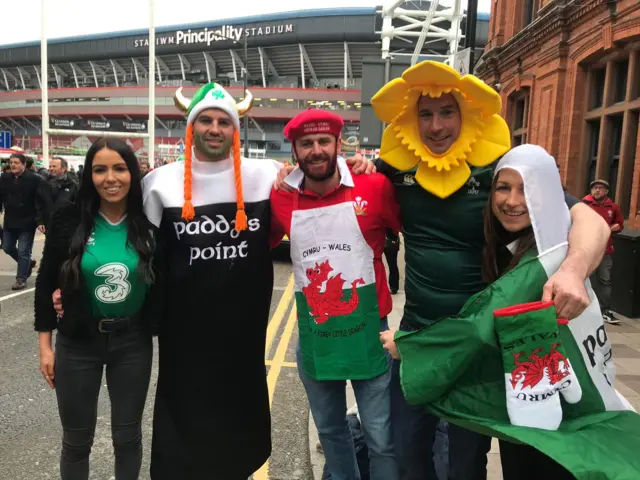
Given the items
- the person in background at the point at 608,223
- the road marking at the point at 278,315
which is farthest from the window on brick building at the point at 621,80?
the road marking at the point at 278,315

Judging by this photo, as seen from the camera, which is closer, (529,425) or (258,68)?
(529,425)

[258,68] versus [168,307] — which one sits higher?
[258,68]

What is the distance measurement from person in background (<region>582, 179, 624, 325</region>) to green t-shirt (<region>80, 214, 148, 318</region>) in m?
6.43

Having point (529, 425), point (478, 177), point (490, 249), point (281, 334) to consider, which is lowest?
point (281, 334)

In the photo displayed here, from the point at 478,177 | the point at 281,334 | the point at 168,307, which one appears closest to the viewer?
the point at 478,177

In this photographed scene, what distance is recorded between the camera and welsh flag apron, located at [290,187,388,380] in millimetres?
2430

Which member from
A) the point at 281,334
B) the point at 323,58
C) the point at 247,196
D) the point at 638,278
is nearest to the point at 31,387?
the point at 281,334

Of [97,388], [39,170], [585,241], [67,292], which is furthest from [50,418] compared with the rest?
[39,170]

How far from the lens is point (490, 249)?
206 cm

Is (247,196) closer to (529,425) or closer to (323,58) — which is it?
(529,425)

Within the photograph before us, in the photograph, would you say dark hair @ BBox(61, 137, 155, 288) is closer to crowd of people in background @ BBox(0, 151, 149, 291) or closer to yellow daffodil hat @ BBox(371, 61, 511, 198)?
yellow daffodil hat @ BBox(371, 61, 511, 198)

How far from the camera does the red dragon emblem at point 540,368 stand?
1.66 metres

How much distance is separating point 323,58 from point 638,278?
180 ft

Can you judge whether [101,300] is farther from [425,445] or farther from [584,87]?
[584,87]
